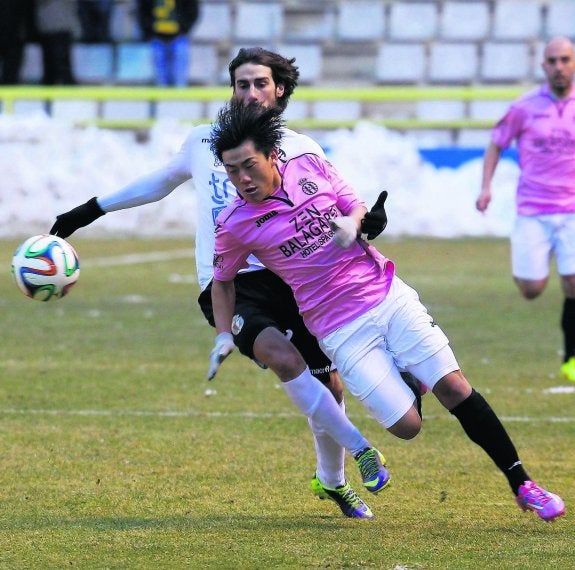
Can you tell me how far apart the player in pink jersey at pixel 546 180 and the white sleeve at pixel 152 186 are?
4072 mm

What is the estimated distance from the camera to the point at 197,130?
22.2 ft

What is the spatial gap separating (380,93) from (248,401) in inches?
439

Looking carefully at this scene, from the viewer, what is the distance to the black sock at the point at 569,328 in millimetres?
10101

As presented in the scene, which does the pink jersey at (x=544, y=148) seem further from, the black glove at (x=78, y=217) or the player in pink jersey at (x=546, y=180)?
the black glove at (x=78, y=217)

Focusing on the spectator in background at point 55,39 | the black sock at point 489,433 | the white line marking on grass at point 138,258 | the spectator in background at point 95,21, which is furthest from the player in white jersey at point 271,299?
the spectator in background at point 95,21

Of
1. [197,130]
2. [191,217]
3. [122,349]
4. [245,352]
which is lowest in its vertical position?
[191,217]

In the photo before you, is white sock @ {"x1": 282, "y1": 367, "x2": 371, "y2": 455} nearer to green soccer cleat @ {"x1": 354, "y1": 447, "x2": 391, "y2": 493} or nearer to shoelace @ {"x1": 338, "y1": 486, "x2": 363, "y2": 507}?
green soccer cleat @ {"x1": 354, "y1": 447, "x2": 391, "y2": 493}

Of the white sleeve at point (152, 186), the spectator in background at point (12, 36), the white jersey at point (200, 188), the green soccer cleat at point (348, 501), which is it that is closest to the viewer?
the green soccer cleat at point (348, 501)

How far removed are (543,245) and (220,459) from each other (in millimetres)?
3943

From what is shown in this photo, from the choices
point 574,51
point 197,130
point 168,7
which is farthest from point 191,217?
point 197,130

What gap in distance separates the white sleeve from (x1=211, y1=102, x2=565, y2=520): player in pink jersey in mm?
914

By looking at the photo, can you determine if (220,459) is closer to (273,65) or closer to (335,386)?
(335,386)

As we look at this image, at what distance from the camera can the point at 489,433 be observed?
581cm

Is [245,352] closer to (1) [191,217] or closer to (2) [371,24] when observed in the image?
(1) [191,217]
